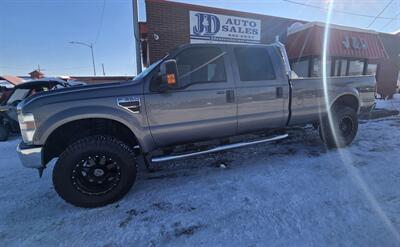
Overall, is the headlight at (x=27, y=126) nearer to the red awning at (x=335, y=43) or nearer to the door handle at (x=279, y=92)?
the door handle at (x=279, y=92)

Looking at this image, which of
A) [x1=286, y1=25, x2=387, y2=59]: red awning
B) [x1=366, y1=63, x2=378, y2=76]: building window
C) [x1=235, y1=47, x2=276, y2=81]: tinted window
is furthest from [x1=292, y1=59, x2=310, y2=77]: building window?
[x1=235, y1=47, x2=276, y2=81]: tinted window

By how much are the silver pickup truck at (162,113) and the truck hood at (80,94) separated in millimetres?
12

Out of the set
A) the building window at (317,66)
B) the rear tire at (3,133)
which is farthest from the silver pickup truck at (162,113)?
the building window at (317,66)

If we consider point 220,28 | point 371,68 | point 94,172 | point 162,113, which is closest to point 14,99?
point 94,172

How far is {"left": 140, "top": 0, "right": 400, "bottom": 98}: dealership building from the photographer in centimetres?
869

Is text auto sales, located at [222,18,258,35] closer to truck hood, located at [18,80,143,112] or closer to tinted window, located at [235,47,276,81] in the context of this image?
tinted window, located at [235,47,276,81]

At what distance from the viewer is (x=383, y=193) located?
2.82 metres

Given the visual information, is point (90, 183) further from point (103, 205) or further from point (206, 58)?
point (206, 58)

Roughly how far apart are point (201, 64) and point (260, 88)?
103 centimetres

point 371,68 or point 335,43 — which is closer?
point 335,43

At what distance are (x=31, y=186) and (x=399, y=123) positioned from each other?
9455 mm

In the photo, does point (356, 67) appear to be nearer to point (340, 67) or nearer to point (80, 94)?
point (340, 67)

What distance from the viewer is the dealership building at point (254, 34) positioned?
8688 millimetres

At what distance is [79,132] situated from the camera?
3051 millimetres
